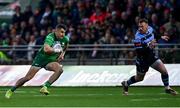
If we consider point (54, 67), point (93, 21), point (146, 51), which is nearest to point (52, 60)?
point (54, 67)

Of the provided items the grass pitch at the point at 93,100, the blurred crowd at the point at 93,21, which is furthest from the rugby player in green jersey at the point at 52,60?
the blurred crowd at the point at 93,21

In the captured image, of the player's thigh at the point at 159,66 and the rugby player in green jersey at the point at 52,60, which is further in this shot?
the player's thigh at the point at 159,66

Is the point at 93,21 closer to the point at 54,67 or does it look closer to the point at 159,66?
the point at 159,66

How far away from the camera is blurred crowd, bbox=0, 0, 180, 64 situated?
88.3ft

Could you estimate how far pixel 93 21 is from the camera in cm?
2930

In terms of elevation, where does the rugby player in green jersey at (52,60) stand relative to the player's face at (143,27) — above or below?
below

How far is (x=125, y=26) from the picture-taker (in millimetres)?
28078

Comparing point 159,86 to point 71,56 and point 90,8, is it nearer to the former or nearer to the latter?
point 71,56

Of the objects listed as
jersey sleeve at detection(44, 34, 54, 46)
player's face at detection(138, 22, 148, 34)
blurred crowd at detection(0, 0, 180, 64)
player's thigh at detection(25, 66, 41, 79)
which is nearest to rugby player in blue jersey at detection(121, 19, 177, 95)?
player's face at detection(138, 22, 148, 34)

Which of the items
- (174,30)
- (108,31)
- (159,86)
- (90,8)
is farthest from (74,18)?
(159,86)

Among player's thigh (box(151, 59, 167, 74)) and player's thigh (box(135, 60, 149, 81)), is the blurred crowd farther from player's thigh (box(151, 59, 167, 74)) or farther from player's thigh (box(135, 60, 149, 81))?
player's thigh (box(151, 59, 167, 74))

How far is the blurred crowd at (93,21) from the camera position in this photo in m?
26.9

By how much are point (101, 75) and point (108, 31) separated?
3.49 meters

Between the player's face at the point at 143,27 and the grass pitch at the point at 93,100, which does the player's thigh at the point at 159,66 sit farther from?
the player's face at the point at 143,27
